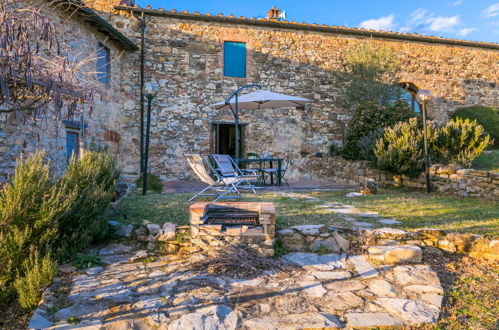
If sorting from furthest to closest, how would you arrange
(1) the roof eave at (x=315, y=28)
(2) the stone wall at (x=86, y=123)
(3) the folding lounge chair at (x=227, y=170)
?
(1) the roof eave at (x=315, y=28)
(2) the stone wall at (x=86, y=123)
(3) the folding lounge chair at (x=227, y=170)

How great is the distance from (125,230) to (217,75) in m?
7.47

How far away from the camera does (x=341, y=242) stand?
3.36 metres

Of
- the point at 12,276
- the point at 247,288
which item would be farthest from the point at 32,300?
the point at 247,288

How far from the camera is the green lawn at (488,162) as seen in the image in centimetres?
703

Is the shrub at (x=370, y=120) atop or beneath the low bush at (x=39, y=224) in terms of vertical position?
atop

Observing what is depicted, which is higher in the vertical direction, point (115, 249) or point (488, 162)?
point (488, 162)

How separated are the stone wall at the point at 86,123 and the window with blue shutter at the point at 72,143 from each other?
0.31 ft

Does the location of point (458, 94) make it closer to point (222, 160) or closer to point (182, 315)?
point (222, 160)

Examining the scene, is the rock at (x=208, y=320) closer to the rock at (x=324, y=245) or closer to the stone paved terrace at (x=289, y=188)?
the rock at (x=324, y=245)

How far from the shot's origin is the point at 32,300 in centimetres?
230

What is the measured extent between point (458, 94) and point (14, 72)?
1332 centimetres

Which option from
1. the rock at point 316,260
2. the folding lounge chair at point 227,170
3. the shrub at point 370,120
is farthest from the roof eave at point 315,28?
the rock at point 316,260

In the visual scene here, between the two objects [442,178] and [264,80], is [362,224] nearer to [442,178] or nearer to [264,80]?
[442,178]

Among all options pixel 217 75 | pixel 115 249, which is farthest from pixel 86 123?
pixel 115 249
